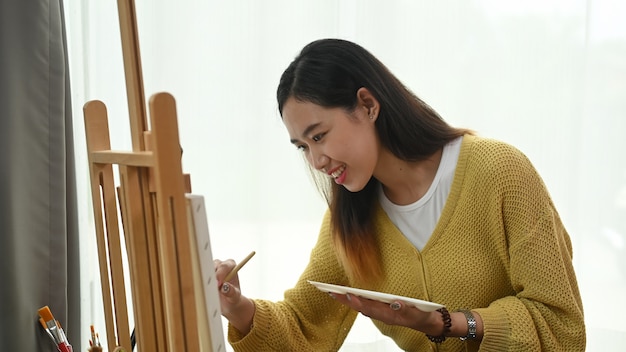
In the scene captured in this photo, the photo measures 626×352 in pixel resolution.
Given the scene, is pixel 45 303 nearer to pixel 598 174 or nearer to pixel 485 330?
pixel 485 330

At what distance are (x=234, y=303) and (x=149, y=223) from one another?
42 cm

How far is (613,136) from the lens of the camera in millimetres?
2234

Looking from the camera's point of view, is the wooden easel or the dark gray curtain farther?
the dark gray curtain

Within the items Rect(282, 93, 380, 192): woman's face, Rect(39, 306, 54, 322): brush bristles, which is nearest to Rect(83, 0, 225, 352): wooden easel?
Rect(39, 306, 54, 322): brush bristles

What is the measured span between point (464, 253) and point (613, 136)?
1.03m

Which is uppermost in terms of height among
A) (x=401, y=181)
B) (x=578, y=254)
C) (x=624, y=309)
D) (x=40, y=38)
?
(x=40, y=38)

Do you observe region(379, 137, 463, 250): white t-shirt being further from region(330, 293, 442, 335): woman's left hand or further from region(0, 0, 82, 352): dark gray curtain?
region(0, 0, 82, 352): dark gray curtain

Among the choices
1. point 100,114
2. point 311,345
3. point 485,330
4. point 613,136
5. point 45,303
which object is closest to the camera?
point 100,114

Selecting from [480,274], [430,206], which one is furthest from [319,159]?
[480,274]

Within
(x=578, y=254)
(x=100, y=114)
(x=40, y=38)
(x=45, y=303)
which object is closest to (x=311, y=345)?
(x=45, y=303)

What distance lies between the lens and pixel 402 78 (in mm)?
2221

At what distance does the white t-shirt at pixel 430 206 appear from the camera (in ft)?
4.95

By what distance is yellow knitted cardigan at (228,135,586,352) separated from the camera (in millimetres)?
1367

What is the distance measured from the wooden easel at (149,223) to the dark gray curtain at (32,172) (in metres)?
0.27
